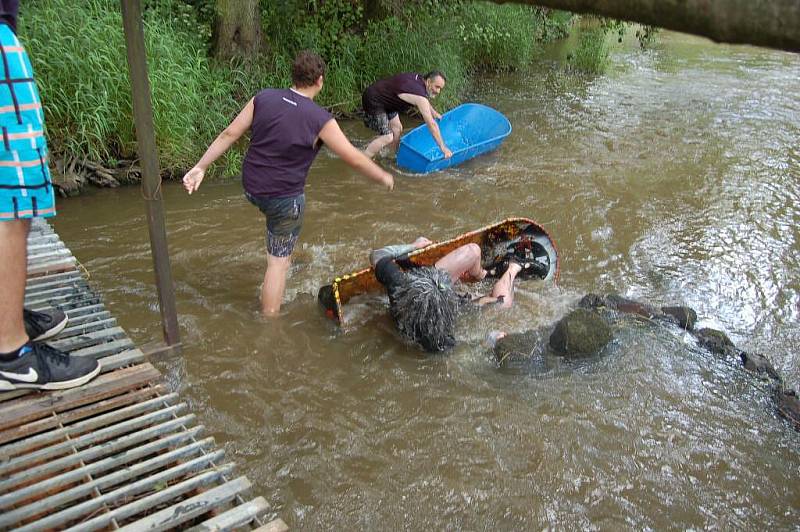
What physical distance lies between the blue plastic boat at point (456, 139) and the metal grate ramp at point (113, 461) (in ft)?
16.9

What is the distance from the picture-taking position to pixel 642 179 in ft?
27.0

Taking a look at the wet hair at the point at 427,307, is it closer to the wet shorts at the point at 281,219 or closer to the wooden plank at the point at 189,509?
the wet shorts at the point at 281,219

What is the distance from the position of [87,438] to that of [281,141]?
2111 millimetres

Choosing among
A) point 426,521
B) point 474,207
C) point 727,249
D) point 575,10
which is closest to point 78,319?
point 426,521

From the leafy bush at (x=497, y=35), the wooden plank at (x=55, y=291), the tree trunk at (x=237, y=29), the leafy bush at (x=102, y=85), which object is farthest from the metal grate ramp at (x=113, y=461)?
the leafy bush at (x=497, y=35)

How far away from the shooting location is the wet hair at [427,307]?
416cm

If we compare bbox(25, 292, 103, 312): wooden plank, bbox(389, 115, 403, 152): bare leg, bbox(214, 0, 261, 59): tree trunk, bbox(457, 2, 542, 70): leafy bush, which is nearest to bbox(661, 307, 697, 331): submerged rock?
bbox(25, 292, 103, 312): wooden plank

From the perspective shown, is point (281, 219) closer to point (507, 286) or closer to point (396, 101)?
point (507, 286)

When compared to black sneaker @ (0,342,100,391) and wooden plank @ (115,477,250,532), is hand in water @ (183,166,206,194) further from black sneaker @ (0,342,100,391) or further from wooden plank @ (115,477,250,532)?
wooden plank @ (115,477,250,532)

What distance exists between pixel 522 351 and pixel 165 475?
2.58m

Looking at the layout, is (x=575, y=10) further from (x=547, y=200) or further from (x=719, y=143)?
(x=719, y=143)

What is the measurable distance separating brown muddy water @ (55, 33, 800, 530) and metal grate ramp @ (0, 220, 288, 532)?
691 millimetres

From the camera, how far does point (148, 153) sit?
11.2 feet

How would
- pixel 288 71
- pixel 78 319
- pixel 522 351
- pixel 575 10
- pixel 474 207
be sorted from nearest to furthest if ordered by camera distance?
pixel 575 10
pixel 78 319
pixel 522 351
pixel 474 207
pixel 288 71
